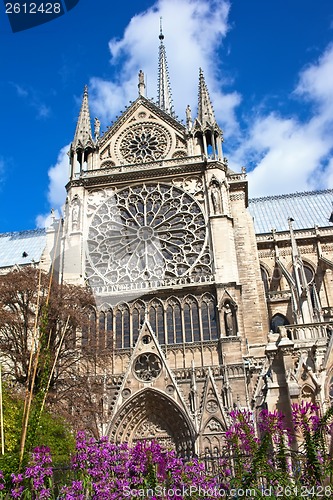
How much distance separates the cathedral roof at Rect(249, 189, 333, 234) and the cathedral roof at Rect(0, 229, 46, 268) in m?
15.2

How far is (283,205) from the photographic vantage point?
37.8m

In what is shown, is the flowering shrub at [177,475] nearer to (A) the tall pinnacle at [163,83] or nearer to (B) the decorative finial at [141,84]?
(B) the decorative finial at [141,84]

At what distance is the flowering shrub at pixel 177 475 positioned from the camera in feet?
23.4

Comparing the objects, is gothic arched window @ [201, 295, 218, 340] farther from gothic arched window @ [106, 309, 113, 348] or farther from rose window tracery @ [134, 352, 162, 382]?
gothic arched window @ [106, 309, 113, 348]

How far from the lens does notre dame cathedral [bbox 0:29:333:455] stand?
1919cm

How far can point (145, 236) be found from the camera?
24594 mm

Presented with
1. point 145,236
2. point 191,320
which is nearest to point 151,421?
point 191,320

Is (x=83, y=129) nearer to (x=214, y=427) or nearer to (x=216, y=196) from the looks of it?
(x=216, y=196)

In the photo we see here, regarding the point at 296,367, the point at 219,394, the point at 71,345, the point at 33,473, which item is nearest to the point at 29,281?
the point at 71,345

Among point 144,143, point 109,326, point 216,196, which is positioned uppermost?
point 144,143

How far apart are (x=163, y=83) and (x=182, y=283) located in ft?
101

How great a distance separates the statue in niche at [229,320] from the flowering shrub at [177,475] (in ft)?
39.8

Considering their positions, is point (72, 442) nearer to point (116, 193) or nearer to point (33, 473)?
point (33, 473)

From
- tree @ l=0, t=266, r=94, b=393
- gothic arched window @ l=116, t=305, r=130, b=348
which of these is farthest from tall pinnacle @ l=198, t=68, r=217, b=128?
tree @ l=0, t=266, r=94, b=393
